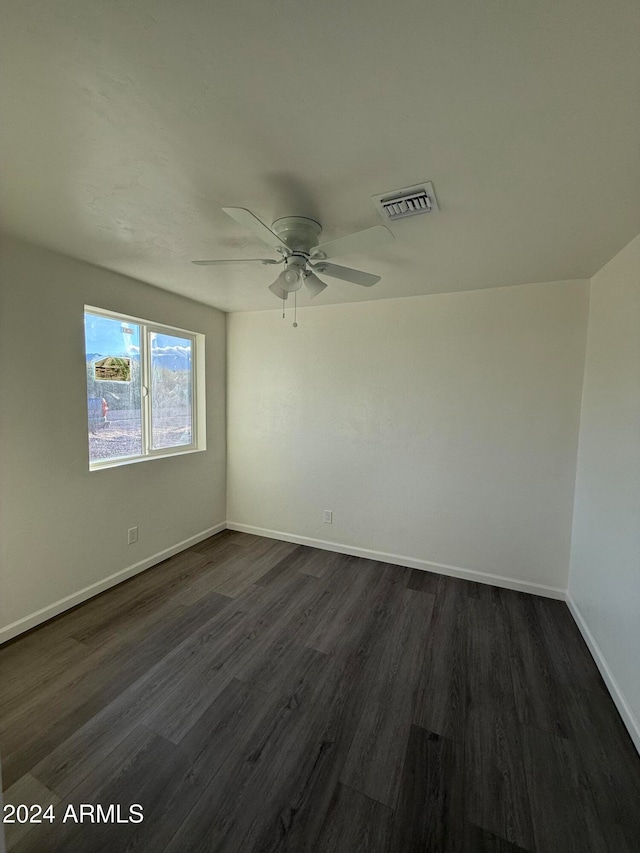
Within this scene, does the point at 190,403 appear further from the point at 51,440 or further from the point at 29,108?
the point at 29,108

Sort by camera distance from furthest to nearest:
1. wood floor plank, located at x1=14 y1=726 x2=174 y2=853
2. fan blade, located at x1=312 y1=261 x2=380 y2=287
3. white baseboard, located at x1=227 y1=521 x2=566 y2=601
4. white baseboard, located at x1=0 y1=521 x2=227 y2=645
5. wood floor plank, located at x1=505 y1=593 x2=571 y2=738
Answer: white baseboard, located at x1=227 y1=521 x2=566 y2=601 < white baseboard, located at x1=0 y1=521 x2=227 y2=645 < fan blade, located at x1=312 y1=261 x2=380 y2=287 < wood floor plank, located at x1=505 y1=593 x2=571 y2=738 < wood floor plank, located at x1=14 y1=726 x2=174 y2=853

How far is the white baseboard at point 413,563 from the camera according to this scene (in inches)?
107

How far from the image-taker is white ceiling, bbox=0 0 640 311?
2.73 feet

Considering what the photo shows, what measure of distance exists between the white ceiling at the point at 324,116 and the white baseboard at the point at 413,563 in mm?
2465

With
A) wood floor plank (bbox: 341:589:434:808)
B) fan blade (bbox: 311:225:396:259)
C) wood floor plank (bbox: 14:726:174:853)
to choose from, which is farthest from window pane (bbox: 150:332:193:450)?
wood floor plank (bbox: 341:589:434:808)

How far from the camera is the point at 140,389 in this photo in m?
2.95

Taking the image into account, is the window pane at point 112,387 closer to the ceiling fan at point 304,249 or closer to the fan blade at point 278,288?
the ceiling fan at point 304,249

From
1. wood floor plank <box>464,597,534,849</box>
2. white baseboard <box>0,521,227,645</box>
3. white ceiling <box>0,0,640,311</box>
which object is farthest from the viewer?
white baseboard <box>0,521,227,645</box>

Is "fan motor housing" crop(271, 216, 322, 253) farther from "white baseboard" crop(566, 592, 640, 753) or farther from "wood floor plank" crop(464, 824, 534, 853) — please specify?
"white baseboard" crop(566, 592, 640, 753)

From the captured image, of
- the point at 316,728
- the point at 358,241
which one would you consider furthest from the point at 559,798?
the point at 358,241

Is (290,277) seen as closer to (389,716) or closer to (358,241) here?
(358,241)

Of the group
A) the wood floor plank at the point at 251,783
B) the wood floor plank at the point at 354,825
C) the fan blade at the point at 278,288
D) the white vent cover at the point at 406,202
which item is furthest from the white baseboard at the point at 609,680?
the fan blade at the point at 278,288

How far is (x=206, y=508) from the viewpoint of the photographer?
12.0 feet

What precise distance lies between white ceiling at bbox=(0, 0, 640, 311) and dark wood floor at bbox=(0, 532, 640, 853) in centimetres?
243
